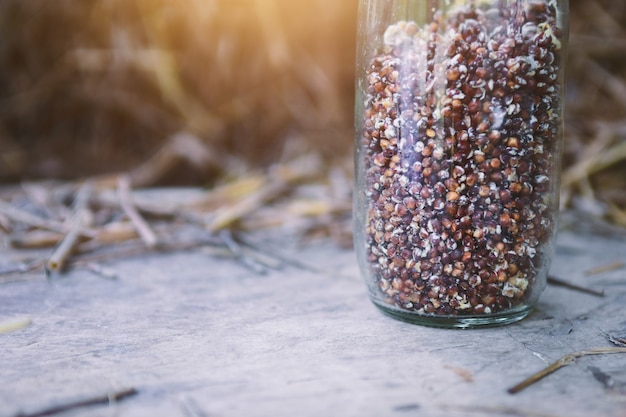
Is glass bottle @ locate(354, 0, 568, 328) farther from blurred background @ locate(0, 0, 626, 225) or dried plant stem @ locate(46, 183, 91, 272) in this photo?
blurred background @ locate(0, 0, 626, 225)

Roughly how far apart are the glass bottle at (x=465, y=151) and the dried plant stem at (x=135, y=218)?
20.1 inches

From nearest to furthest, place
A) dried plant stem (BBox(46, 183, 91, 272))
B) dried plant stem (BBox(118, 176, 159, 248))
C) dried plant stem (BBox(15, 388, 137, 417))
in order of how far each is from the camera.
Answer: dried plant stem (BBox(15, 388, 137, 417))
dried plant stem (BBox(46, 183, 91, 272))
dried plant stem (BBox(118, 176, 159, 248))

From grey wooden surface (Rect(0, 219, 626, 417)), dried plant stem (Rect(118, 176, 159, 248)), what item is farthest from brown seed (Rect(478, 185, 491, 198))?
dried plant stem (Rect(118, 176, 159, 248))

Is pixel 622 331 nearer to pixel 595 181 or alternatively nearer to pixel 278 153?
A: pixel 595 181

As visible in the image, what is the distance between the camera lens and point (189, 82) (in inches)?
78.4

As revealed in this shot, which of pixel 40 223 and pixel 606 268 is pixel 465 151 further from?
pixel 40 223

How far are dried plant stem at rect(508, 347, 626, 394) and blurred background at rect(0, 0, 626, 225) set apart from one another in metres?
1.22

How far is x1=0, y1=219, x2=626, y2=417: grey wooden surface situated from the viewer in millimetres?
500

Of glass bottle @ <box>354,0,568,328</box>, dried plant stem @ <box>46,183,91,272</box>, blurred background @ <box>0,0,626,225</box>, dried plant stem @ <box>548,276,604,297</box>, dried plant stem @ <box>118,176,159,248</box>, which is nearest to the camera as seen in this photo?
glass bottle @ <box>354,0,568,328</box>

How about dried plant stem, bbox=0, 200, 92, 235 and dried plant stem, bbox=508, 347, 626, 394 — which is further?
dried plant stem, bbox=0, 200, 92, 235

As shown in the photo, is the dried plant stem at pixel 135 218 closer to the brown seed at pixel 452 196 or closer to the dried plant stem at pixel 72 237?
the dried plant stem at pixel 72 237

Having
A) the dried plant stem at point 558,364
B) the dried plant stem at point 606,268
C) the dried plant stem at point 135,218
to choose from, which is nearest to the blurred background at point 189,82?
the dried plant stem at point 135,218

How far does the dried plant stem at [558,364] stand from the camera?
526 millimetres

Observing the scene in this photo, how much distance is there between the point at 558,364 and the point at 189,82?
166 centimetres
